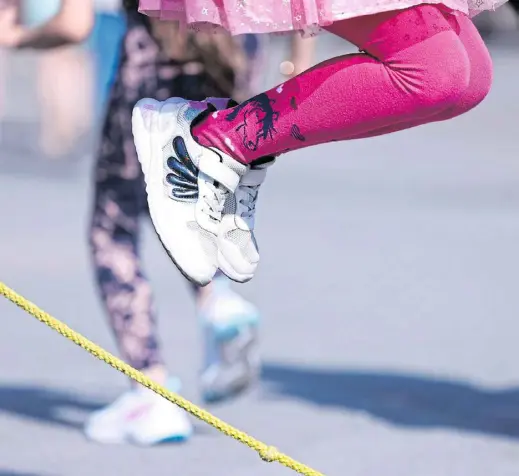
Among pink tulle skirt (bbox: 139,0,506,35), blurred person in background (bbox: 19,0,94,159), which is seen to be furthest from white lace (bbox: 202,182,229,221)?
blurred person in background (bbox: 19,0,94,159)

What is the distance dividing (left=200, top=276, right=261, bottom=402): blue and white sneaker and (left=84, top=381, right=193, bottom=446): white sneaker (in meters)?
0.16

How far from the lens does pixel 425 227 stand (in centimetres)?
803

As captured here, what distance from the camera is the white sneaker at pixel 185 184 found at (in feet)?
8.96

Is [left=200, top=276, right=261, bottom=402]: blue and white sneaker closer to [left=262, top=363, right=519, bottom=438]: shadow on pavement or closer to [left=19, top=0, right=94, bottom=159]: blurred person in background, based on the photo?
[left=262, top=363, right=519, bottom=438]: shadow on pavement

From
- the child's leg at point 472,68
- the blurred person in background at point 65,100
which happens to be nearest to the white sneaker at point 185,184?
the child's leg at point 472,68

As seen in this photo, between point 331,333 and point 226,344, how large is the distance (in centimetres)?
139

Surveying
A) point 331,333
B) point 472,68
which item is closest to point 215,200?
point 472,68

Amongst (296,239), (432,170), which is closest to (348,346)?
(296,239)

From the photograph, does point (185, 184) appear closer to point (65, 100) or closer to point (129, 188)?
point (129, 188)

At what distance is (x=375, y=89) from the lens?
2521mm

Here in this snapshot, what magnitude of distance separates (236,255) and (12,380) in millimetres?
2223

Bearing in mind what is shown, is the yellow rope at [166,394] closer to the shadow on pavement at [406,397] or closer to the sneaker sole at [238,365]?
the sneaker sole at [238,365]

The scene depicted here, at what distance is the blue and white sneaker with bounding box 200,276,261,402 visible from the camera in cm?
414

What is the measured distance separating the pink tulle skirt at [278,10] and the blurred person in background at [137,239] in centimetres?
130
